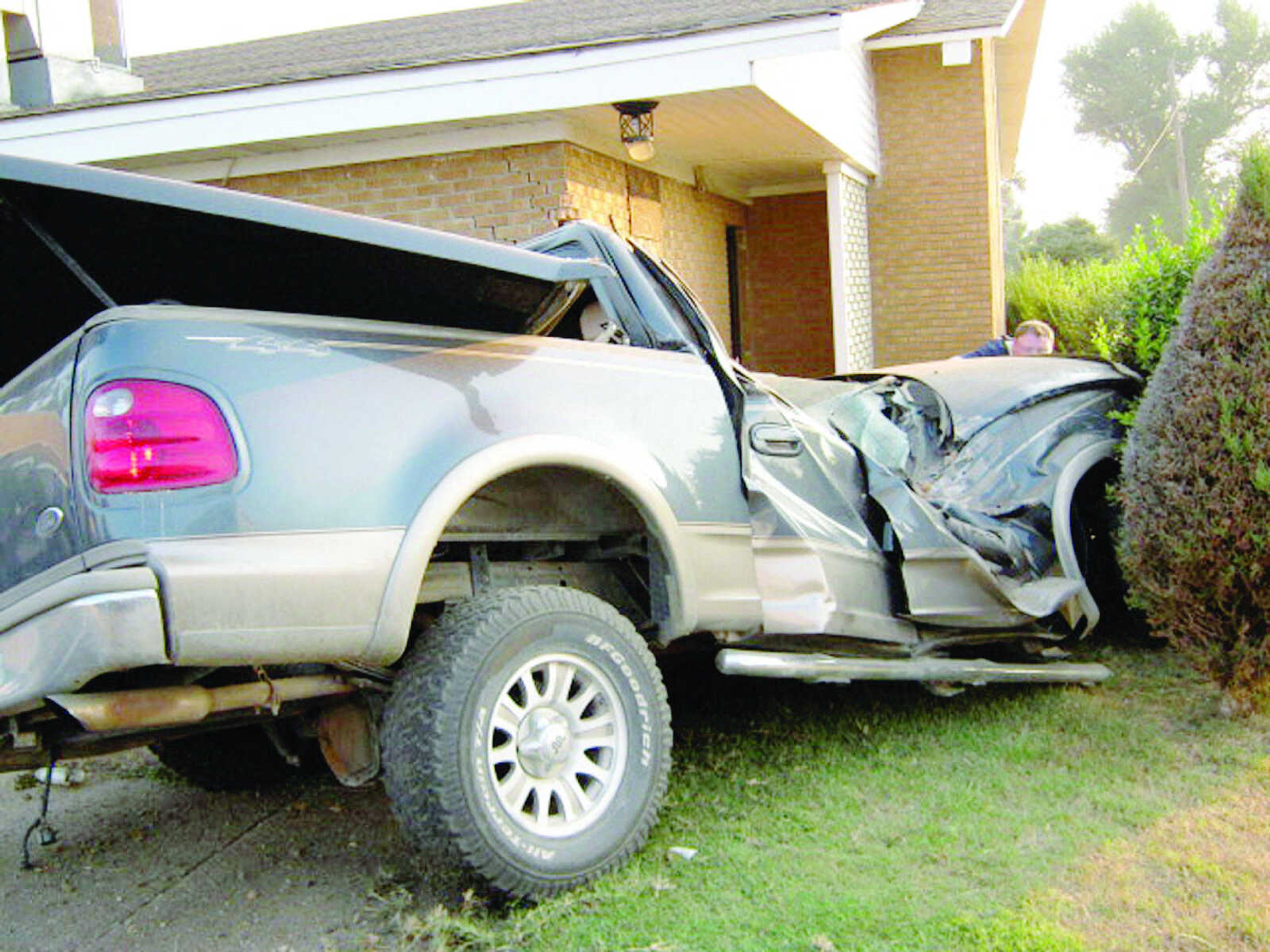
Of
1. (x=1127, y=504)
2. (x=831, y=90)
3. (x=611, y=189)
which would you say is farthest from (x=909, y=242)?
(x=1127, y=504)

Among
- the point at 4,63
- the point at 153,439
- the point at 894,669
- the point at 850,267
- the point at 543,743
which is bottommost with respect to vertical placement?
the point at 894,669

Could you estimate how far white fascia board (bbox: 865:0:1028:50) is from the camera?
13.9 metres

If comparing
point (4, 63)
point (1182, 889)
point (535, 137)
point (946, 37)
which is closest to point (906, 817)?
point (1182, 889)

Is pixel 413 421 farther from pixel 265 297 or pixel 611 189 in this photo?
pixel 611 189

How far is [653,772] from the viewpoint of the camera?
3.96 metres

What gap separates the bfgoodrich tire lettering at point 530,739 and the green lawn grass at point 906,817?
6.3 inches

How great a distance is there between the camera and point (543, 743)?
3746 mm

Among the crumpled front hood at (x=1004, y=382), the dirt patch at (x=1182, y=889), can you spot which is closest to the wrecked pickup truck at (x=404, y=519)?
the dirt patch at (x=1182, y=889)

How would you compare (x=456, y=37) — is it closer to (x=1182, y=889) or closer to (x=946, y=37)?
(x=946, y=37)

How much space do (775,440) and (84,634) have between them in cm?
245

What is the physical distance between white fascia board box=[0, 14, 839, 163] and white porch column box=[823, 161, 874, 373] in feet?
14.9

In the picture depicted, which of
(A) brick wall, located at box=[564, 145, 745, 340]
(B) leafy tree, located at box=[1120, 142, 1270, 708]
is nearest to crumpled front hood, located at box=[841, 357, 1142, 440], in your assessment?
(B) leafy tree, located at box=[1120, 142, 1270, 708]

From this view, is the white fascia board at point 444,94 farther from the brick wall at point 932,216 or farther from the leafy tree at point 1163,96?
the leafy tree at point 1163,96

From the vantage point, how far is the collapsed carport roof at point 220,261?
3342mm
